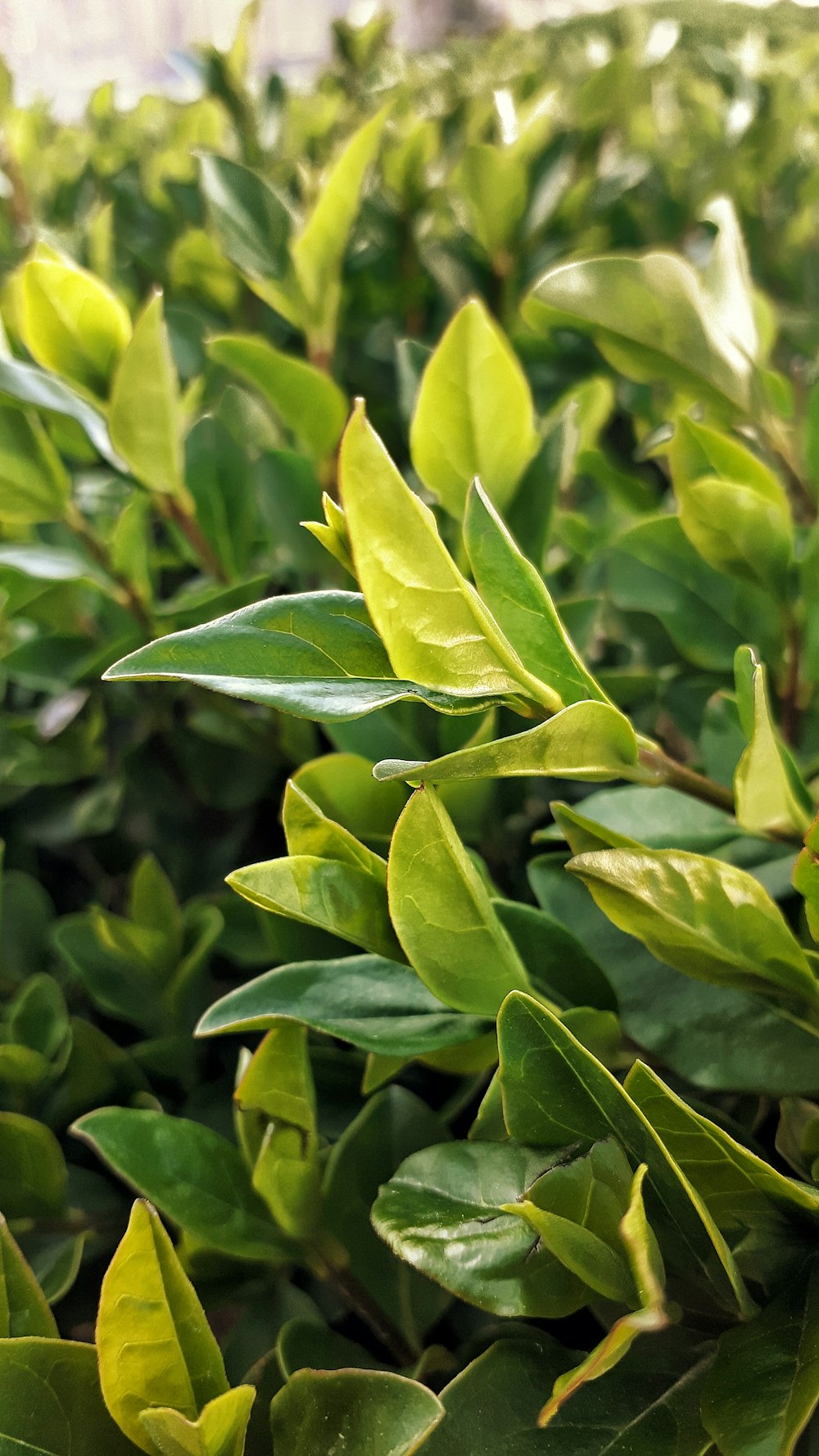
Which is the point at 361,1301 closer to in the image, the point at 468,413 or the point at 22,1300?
the point at 22,1300

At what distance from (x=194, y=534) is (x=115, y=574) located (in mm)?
57

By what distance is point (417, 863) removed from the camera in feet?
1.11

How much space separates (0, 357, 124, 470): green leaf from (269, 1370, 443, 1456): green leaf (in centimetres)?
49

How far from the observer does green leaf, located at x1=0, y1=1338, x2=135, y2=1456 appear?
0.33 meters

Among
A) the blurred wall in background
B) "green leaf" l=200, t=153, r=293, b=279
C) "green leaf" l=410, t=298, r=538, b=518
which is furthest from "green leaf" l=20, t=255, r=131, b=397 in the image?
the blurred wall in background

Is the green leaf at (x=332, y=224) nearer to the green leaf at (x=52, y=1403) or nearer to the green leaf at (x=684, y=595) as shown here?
the green leaf at (x=684, y=595)

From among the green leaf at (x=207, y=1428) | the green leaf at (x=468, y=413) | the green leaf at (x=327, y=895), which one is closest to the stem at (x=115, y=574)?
the green leaf at (x=468, y=413)

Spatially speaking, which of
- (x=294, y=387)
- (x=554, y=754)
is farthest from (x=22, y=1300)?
(x=294, y=387)

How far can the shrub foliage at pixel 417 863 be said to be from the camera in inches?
12.8

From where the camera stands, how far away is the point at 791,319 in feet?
3.15

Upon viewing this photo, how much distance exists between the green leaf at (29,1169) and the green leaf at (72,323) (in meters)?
0.42

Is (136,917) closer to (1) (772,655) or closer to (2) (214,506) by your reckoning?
(2) (214,506)

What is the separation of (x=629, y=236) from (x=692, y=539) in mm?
810

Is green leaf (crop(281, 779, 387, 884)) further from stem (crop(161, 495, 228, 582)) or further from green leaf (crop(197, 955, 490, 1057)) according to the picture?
stem (crop(161, 495, 228, 582))
